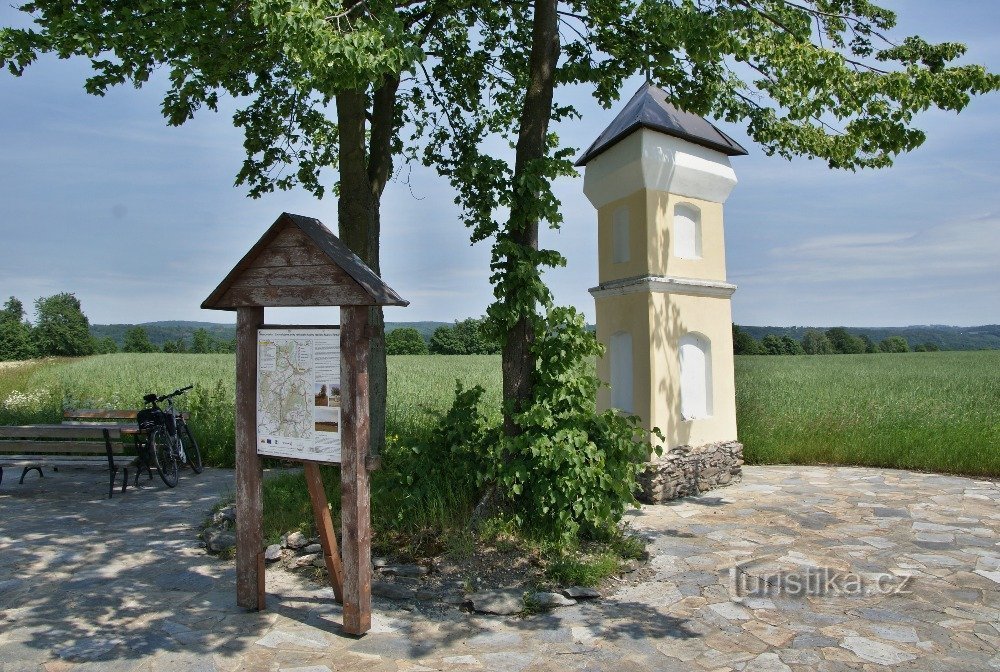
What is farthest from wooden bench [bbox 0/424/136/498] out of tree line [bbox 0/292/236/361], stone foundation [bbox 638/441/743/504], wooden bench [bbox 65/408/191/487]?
tree line [bbox 0/292/236/361]

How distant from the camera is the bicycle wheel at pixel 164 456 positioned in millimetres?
9492

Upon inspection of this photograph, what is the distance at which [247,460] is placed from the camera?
17.1ft

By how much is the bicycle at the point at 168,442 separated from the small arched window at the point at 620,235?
646cm

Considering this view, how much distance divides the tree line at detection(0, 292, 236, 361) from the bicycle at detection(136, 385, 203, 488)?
43312mm

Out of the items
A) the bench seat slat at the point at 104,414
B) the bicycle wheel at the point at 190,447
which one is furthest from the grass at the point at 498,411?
the bench seat slat at the point at 104,414

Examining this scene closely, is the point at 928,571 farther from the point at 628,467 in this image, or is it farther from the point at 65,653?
the point at 65,653

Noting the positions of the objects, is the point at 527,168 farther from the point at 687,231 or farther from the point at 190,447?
the point at 190,447

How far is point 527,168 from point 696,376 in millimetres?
4322

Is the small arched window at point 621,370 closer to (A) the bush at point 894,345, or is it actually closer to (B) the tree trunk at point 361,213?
(B) the tree trunk at point 361,213

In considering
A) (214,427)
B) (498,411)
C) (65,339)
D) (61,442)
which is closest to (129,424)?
(61,442)

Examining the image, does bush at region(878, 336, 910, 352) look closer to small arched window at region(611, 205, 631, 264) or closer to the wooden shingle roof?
small arched window at region(611, 205, 631, 264)

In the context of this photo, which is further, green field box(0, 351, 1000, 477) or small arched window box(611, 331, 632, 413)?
green field box(0, 351, 1000, 477)

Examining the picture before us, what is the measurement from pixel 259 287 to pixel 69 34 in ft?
10.5

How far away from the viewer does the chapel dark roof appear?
28.4 feet
